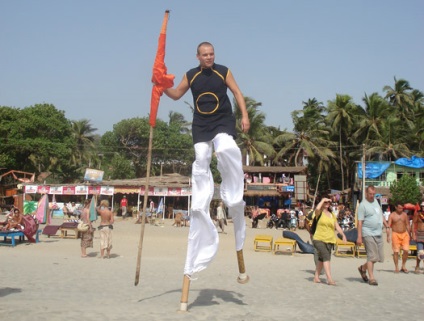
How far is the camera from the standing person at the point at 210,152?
21.0 feet

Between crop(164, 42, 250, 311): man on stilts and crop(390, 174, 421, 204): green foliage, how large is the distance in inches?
1510

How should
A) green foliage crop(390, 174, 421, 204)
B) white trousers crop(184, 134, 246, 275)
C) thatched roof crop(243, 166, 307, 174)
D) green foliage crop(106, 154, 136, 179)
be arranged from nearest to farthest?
1. white trousers crop(184, 134, 246, 275)
2. green foliage crop(390, 174, 421, 204)
3. thatched roof crop(243, 166, 307, 174)
4. green foliage crop(106, 154, 136, 179)

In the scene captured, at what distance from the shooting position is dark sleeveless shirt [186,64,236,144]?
21.5ft

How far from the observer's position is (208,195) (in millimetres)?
6551

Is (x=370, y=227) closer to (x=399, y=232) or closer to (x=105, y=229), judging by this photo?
(x=399, y=232)

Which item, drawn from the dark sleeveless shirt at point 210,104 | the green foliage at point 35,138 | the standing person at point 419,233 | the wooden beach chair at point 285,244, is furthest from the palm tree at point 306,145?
the dark sleeveless shirt at point 210,104

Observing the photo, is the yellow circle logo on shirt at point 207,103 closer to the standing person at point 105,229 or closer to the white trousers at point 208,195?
the white trousers at point 208,195

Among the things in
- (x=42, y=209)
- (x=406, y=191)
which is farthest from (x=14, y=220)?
(x=406, y=191)

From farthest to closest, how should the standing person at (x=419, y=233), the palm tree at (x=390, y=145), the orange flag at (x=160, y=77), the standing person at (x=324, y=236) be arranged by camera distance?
the palm tree at (x=390, y=145) → the standing person at (x=419, y=233) → the standing person at (x=324, y=236) → the orange flag at (x=160, y=77)

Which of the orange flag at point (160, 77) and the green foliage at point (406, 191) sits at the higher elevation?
the green foliage at point (406, 191)

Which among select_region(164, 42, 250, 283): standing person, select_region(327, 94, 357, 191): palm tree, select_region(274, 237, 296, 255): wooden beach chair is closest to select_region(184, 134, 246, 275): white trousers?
select_region(164, 42, 250, 283): standing person

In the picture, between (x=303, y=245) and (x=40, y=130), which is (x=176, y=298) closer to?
(x=303, y=245)

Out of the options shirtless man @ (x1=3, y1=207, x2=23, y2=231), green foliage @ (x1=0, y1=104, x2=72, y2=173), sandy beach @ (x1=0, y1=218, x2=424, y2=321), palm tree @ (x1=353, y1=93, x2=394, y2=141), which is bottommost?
sandy beach @ (x1=0, y1=218, x2=424, y2=321)

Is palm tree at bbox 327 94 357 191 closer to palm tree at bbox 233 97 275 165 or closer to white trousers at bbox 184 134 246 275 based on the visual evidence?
palm tree at bbox 233 97 275 165
